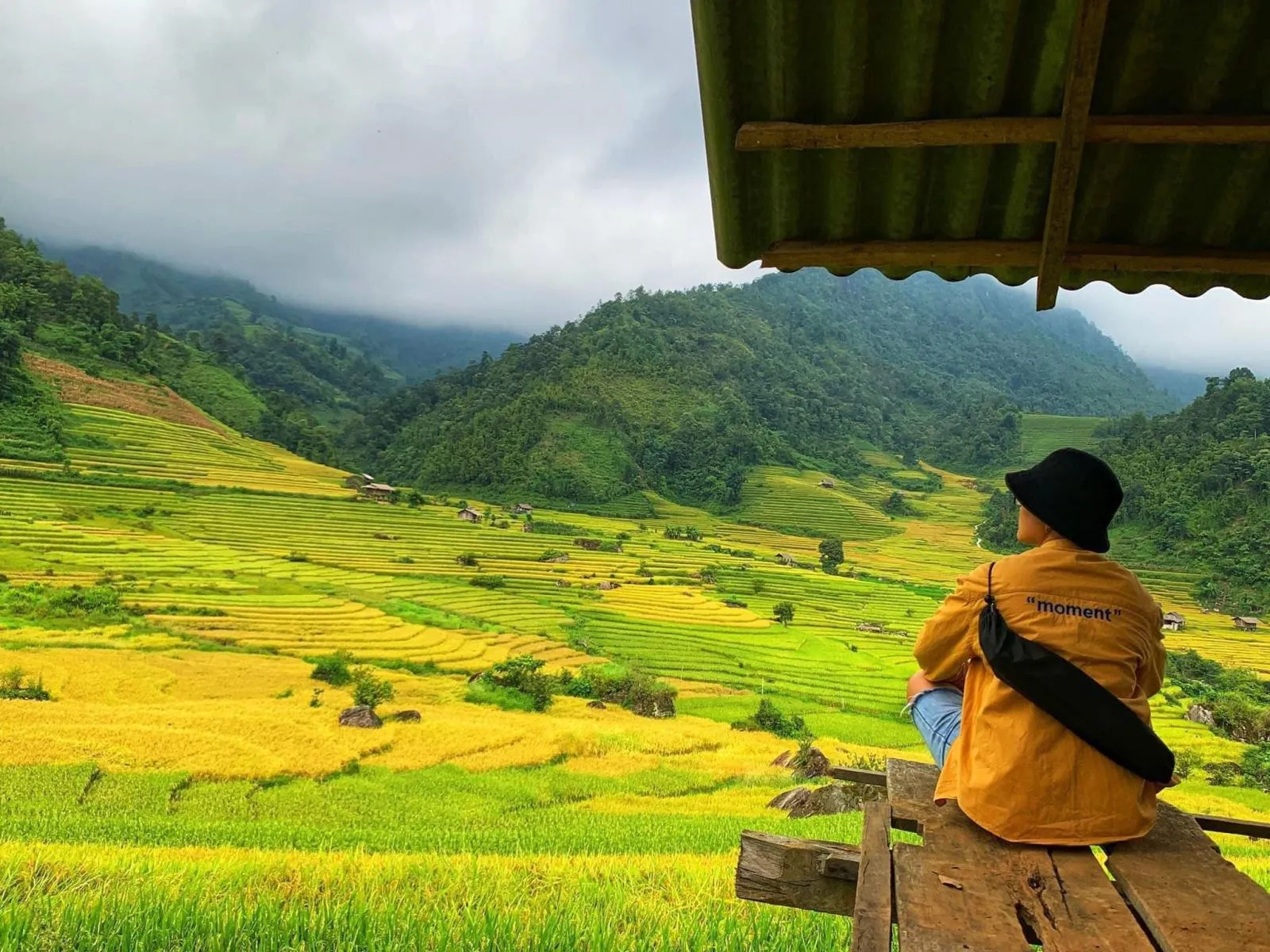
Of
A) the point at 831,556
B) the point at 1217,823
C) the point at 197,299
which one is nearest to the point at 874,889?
the point at 1217,823

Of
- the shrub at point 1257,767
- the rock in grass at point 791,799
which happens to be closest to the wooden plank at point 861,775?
the rock in grass at point 791,799

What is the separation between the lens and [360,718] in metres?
14.2

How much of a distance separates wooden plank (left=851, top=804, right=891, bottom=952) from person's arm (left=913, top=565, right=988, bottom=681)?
0.38m

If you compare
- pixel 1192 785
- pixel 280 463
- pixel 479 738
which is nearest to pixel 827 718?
pixel 1192 785

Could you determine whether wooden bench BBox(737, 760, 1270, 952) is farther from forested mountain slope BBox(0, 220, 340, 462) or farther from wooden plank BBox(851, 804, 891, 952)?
forested mountain slope BBox(0, 220, 340, 462)

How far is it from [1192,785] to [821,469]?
2059 inches

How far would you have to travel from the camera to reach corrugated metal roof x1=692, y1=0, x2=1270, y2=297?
1.68 meters

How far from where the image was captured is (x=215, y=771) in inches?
429

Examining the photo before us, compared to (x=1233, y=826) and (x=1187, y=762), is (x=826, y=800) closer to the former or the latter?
(x=1233, y=826)

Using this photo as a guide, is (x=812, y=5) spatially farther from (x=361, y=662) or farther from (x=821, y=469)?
(x=821, y=469)

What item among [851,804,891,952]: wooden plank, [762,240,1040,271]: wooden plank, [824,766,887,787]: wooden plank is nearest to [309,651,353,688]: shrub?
[824,766,887,787]: wooden plank

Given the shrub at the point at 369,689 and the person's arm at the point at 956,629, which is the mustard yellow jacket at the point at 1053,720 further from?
the shrub at the point at 369,689

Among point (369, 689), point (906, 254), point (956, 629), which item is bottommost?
point (369, 689)

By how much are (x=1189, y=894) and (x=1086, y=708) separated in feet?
1.21
